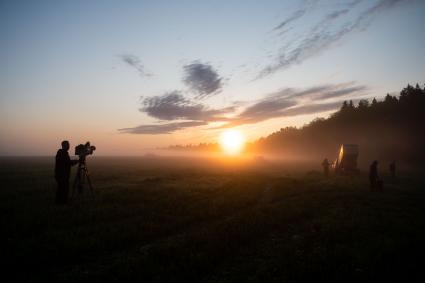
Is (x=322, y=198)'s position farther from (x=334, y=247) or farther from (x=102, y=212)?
(x=102, y=212)

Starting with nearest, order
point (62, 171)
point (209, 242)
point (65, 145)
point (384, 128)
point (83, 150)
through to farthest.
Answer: point (209, 242) < point (62, 171) < point (65, 145) < point (83, 150) < point (384, 128)

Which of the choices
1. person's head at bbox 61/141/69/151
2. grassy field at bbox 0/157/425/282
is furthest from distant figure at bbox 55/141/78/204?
grassy field at bbox 0/157/425/282

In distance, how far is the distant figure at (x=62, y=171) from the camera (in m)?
16.7

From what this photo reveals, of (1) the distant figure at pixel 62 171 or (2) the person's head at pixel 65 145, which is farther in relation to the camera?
(2) the person's head at pixel 65 145

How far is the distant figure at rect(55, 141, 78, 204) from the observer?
16.7 meters

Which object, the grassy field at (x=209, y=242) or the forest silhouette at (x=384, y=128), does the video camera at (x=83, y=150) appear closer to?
the grassy field at (x=209, y=242)

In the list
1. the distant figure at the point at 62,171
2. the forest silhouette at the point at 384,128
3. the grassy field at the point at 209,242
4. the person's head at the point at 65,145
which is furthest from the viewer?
the forest silhouette at the point at 384,128

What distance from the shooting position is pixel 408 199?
20.3 m

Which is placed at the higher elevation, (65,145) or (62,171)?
(65,145)

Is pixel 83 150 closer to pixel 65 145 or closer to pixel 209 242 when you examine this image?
pixel 65 145

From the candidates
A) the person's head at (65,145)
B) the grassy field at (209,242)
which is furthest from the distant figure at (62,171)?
the grassy field at (209,242)

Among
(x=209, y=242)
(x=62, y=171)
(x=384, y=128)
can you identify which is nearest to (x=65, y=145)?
(x=62, y=171)

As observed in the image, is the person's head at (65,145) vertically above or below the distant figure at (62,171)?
above

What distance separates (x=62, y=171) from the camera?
1666 cm
